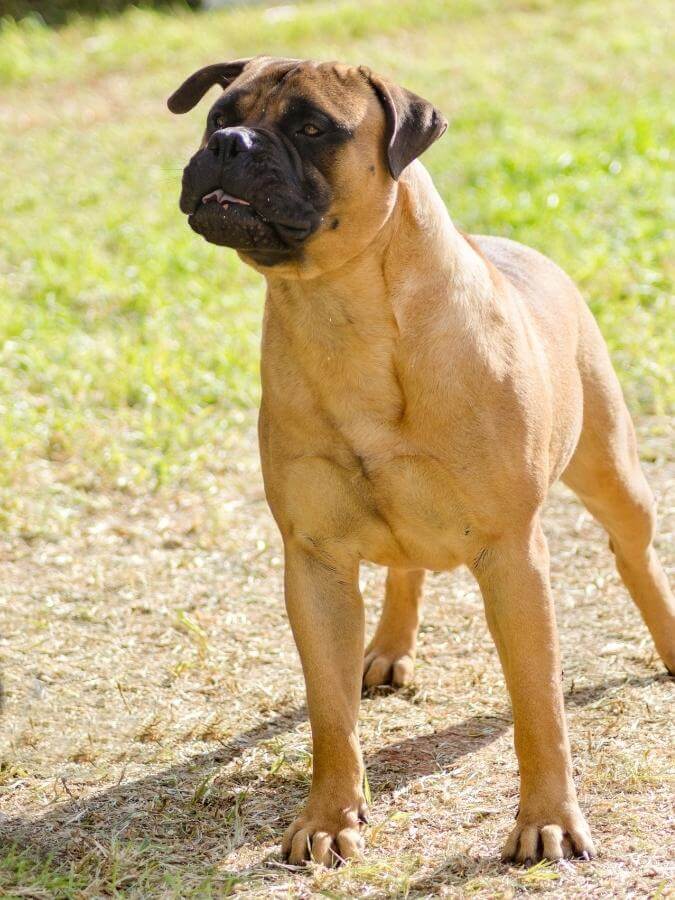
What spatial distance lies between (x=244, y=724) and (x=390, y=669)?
533 millimetres

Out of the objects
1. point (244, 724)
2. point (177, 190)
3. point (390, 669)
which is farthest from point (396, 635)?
point (177, 190)

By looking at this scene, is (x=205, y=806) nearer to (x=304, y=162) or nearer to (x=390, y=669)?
(x=390, y=669)

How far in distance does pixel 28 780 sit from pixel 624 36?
32.1ft

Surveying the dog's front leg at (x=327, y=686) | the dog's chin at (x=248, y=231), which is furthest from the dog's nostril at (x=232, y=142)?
the dog's front leg at (x=327, y=686)

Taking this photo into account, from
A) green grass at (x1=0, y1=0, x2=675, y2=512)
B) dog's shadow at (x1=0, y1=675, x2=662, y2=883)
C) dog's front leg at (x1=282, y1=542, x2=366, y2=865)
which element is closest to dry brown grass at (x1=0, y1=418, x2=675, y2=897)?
dog's shadow at (x1=0, y1=675, x2=662, y2=883)

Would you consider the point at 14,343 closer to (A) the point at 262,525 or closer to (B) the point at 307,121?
(A) the point at 262,525

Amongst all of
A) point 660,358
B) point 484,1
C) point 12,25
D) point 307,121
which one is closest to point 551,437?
point 307,121

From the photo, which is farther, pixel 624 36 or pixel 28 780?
pixel 624 36

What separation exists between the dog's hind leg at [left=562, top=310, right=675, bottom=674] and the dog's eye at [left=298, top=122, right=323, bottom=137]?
4.28 ft

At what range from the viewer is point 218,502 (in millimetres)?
5988

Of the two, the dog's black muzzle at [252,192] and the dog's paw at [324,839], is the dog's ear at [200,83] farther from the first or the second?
the dog's paw at [324,839]

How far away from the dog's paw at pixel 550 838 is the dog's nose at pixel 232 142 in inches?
68.9

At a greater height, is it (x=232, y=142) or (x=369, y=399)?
(x=232, y=142)

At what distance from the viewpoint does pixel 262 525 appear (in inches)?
228
